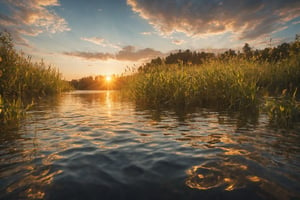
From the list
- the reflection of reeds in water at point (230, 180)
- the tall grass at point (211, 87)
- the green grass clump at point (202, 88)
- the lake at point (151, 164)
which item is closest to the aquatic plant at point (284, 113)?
the lake at point (151, 164)

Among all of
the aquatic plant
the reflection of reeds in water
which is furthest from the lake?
the aquatic plant

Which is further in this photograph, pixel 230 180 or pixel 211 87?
pixel 211 87

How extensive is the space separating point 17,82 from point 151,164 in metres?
12.2

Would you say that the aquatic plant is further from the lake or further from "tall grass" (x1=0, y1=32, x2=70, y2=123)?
"tall grass" (x1=0, y1=32, x2=70, y2=123)

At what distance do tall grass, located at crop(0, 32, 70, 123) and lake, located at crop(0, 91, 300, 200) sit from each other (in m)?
1.19

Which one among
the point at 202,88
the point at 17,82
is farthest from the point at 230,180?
the point at 17,82

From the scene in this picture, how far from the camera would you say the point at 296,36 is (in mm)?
13109

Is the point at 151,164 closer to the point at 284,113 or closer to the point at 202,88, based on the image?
the point at 284,113

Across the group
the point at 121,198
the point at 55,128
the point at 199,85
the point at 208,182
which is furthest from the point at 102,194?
the point at 199,85

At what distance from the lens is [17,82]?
1191 cm

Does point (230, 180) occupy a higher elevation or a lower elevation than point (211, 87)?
lower

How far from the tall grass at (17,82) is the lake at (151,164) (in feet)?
3.92

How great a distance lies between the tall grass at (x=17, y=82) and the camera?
5.71 metres

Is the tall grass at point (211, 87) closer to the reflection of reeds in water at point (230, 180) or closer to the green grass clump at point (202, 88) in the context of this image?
the green grass clump at point (202, 88)
